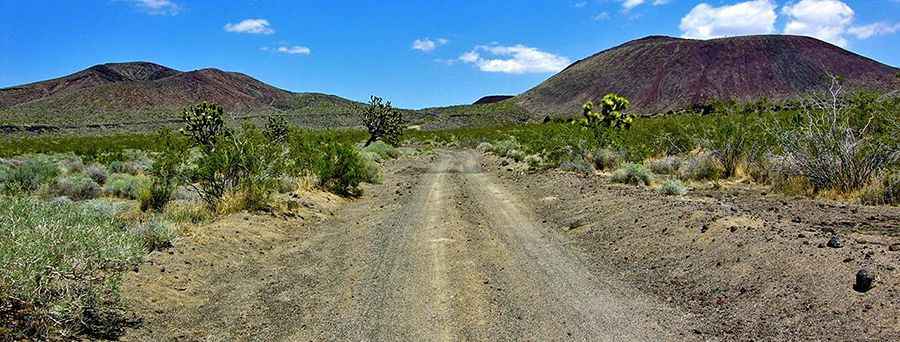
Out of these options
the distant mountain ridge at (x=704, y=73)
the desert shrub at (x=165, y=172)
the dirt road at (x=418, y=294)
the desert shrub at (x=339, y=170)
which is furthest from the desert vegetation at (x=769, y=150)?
the distant mountain ridge at (x=704, y=73)

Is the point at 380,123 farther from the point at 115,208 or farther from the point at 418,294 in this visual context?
the point at 418,294

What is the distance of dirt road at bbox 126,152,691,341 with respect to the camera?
639 centimetres

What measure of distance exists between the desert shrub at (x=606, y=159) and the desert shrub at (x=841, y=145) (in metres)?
10.9

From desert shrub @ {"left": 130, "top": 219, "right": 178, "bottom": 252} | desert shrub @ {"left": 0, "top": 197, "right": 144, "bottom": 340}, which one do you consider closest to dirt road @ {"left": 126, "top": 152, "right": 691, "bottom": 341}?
desert shrub @ {"left": 0, "top": 197, "right": 144, "bottom": 340}

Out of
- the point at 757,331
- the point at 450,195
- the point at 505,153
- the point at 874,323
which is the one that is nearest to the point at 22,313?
the point at 757,331

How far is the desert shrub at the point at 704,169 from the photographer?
62.4 feet

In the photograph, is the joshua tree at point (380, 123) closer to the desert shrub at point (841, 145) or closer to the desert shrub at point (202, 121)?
the desert shrub at point (202, 121)

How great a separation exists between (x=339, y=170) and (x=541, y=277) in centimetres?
1107

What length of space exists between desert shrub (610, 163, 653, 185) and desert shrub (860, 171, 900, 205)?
21.8 feet

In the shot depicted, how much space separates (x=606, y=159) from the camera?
84.1ft

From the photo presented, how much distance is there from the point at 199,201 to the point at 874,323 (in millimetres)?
13524

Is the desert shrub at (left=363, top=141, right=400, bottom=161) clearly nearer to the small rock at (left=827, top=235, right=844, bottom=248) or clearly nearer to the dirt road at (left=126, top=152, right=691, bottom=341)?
the dirt road at (left=126, top=152, right=691, bottom=341)

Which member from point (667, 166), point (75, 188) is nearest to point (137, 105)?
point (75, 188)

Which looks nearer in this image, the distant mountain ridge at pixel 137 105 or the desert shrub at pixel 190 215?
the desert shrub at pixel 190 215
